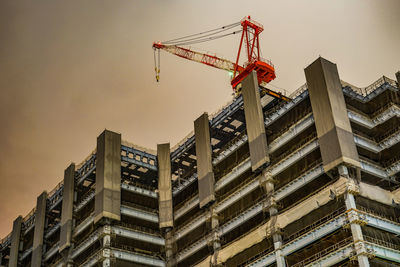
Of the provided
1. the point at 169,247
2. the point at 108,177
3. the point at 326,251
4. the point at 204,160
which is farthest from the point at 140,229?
the point at 326,251

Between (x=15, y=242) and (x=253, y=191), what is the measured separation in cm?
7415

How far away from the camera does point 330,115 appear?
9300 cm

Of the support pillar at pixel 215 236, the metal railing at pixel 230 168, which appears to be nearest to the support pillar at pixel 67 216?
the support pillar at pixel 215 236

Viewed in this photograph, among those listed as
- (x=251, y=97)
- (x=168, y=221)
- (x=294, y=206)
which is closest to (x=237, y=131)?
(x=251, y=97)

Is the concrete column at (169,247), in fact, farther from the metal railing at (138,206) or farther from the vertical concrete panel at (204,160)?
the vertical concrete panel at (204,160)

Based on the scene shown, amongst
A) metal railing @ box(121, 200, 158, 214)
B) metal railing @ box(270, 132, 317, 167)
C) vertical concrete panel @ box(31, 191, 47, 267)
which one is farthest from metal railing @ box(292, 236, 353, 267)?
vertical concrete panel @ box(31, 191, 47, 267)

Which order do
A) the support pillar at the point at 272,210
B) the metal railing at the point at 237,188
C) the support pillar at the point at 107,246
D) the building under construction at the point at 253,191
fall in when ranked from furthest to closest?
the support pillar at the point at 107,246 → the metal railing at the point at 237,188 → the support pillar at the point at 272,210 → the building under construction at the point at 253,191

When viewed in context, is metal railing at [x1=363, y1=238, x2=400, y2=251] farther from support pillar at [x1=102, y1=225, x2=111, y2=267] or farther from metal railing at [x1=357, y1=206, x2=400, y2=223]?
support pillar at [x1=102, y1=225, x2=111, y2=267]

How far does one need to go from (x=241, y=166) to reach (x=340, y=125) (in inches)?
870

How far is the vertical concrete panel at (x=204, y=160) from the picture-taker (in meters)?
110

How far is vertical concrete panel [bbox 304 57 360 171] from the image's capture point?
295ft

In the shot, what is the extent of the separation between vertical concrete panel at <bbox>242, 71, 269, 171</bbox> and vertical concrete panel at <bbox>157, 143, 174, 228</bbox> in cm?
2576

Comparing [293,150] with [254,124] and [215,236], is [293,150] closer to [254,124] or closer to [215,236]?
[254,124]

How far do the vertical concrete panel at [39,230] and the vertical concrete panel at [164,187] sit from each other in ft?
108
